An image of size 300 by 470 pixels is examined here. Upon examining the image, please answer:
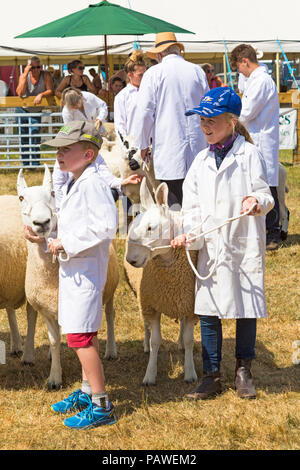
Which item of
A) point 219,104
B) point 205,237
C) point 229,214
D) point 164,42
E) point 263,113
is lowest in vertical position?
point 205,237

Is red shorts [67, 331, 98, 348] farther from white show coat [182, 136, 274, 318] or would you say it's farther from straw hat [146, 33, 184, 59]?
straw hat [146, 33, 184, 59]

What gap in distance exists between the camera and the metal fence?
14.8m

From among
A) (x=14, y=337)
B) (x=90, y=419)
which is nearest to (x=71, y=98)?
(x=14, y=337)

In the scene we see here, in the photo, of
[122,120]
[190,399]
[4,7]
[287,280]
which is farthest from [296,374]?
[4,7]

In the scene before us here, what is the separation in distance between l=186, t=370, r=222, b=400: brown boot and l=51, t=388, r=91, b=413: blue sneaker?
67 cm

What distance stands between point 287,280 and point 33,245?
11.2 feet

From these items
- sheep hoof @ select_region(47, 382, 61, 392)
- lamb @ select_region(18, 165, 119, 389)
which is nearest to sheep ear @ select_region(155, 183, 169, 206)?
lamb @ select_region(18, 165, 119, 389)

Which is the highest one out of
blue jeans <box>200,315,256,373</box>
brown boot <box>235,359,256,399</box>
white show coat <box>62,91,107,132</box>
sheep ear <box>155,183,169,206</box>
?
white show coat <box>62,91,107,132</box>

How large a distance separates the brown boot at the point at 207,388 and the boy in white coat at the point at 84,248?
616mm

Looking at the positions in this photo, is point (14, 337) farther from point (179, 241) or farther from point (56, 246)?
point (179, 241)

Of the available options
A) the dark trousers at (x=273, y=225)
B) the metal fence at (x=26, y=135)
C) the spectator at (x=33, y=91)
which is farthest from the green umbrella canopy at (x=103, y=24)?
the dark trousers at (x=273, y=225)

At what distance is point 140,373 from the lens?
490cm

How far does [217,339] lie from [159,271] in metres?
0.57

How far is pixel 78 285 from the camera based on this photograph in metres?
3.76
